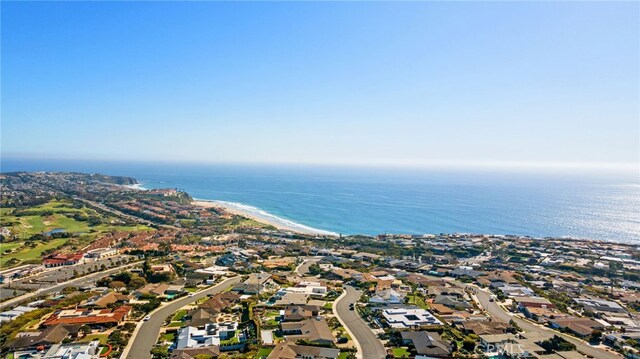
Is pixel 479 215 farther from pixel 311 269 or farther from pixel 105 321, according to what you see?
pixel 105 321

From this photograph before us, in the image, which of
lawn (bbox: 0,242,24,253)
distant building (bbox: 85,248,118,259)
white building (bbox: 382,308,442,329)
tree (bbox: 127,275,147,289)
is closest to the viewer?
white building (bbox: 382,308,442,329)

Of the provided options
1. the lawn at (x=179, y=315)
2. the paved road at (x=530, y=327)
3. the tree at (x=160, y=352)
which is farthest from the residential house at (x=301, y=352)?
the paved road at (x=530, y=327)

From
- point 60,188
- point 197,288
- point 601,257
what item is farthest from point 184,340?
point 60,188

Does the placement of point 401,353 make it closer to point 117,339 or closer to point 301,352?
Answer: point 301,352

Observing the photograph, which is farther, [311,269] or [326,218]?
[326,218]

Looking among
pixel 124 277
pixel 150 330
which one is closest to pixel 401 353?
pixel 150 330

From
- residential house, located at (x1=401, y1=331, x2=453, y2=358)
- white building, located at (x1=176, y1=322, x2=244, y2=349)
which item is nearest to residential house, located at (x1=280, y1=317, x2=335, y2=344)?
white building, located at (x1=176, y1=322, x2=244, y2=349)

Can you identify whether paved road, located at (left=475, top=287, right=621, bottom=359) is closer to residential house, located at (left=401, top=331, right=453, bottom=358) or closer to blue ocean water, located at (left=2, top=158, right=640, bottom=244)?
residential house, located at (left=401, top=331, right=453, bottom=358)
